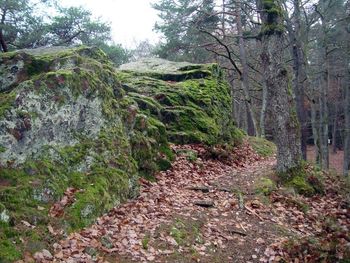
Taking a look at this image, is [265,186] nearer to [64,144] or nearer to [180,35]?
[64,144]

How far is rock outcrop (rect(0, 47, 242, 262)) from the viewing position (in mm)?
4637

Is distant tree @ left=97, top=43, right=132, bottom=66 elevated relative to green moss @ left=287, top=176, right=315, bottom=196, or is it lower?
elevated

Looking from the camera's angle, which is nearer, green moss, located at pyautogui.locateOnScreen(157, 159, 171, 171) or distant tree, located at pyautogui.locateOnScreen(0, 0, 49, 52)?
green moss, located at pyautogui.locateOnScreen(157, 159, 171, 171)

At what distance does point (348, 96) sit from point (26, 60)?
18.1 meters

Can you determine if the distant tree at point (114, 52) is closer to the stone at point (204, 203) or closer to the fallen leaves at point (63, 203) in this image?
the stone at point (204, 203)

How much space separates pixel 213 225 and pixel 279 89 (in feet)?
13.2

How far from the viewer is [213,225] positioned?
20.0 feet

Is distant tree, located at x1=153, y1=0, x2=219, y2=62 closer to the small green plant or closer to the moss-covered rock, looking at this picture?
the moss-covered rock

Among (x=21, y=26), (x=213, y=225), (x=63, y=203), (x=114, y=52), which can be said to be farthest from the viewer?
(x=114, y=52)

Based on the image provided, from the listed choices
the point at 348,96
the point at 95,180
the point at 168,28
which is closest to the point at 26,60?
the point at 95,180

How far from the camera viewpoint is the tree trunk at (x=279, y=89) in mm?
8516

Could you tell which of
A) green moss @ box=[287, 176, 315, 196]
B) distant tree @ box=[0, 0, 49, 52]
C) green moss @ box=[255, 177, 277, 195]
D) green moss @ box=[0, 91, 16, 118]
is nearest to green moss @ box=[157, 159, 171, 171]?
green moss @ box=[255, 177, 277, 195]

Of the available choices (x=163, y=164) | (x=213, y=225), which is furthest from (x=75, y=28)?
(x=213, y=225)

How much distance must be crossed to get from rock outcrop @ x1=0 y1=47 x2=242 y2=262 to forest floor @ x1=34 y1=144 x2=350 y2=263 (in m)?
0.34
